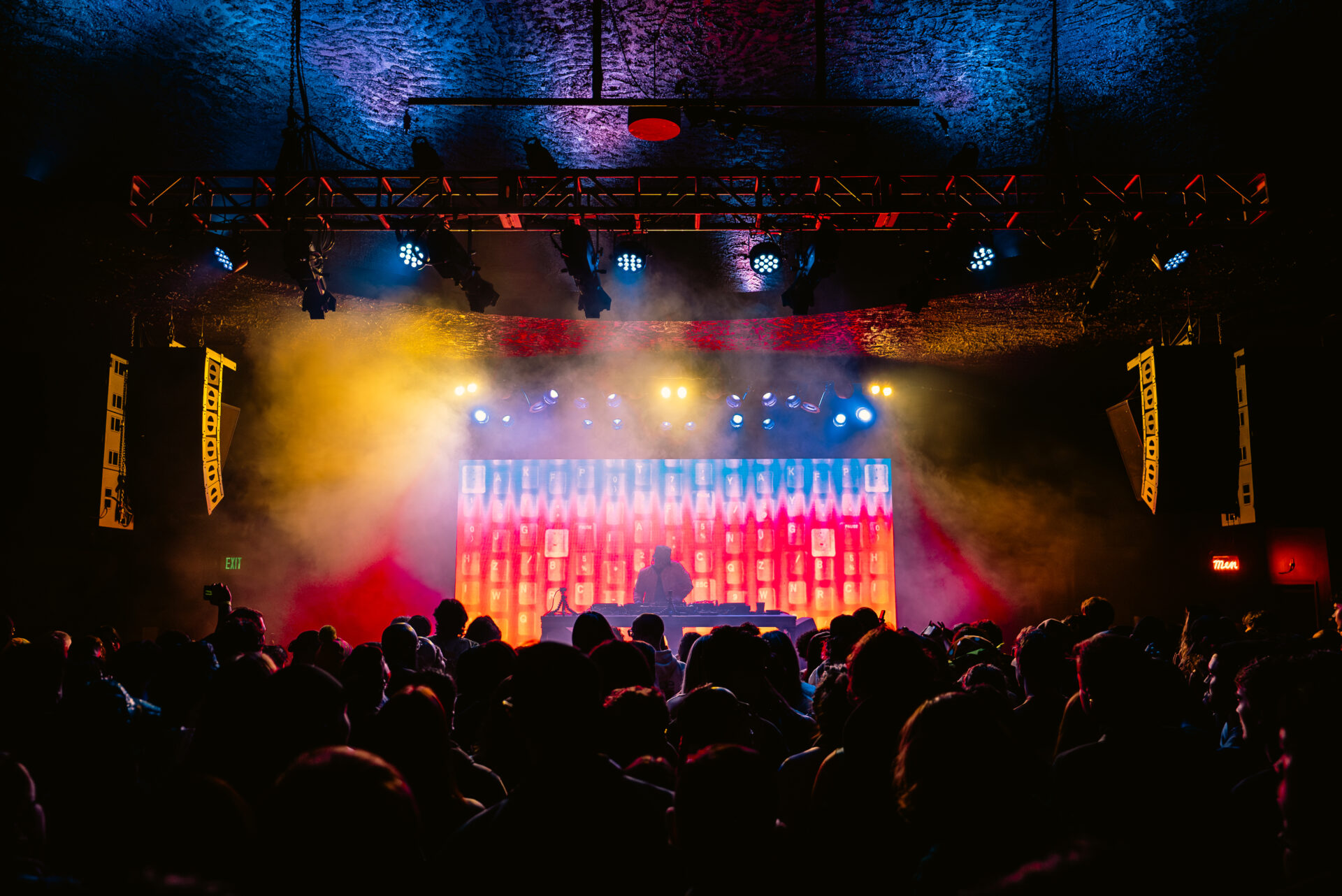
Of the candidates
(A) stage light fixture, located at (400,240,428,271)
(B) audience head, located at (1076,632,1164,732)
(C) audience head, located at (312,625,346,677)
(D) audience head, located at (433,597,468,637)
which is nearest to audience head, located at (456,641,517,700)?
(C) audience head, located at (312,625,346,677)

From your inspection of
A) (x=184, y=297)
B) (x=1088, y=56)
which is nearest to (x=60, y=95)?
(x=184, y=297)

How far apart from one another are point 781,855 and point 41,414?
1314cm

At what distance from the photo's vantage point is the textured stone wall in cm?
504

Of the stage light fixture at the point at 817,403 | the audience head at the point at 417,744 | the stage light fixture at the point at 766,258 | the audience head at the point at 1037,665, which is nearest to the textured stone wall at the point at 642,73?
the stage light fixture at the point at 766,258

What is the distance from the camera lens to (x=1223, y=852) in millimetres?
2105

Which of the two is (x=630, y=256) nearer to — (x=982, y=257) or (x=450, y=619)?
(x=982, y=257)

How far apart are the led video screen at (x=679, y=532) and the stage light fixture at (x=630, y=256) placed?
22.5 ft

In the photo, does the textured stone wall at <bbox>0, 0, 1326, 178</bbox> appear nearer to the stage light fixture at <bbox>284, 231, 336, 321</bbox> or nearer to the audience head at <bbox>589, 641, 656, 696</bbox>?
the stage light fixture at <bbox>284, 231, 336, 321</bbox>

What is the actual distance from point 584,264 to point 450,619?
3048 mm

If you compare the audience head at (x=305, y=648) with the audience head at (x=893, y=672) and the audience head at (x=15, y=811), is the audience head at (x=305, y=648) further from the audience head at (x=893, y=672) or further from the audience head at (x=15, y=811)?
the audience head at (x=893, y=672)

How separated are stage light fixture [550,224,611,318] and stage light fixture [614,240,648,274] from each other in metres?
0.19

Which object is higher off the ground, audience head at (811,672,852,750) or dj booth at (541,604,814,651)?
audience head at (811,672,852,750)

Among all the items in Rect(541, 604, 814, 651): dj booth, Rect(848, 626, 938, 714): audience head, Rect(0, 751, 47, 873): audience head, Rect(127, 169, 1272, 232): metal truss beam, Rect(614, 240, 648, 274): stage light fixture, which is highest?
Rect(127, 169, 1272, 232): metal truss beam

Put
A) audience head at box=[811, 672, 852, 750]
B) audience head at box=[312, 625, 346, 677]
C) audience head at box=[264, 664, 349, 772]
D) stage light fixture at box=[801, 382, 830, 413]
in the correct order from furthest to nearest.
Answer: stage light fixture at box=[801, 382, 830, 413]
audience head at box=[312, 625, 346, 677]
audience head at box=[811, 672, 852, 750]
audience head at box=[264, 664, 349, 772]
